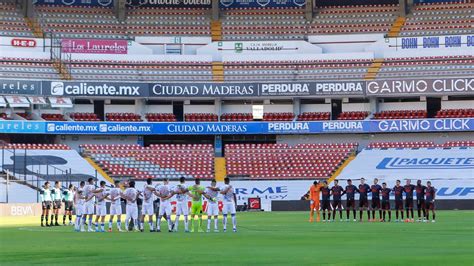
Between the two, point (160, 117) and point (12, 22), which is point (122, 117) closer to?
point (160, 117)

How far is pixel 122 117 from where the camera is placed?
249 feet

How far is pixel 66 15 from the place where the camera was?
80.4 meters

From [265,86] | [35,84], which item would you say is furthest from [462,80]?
[35,84]

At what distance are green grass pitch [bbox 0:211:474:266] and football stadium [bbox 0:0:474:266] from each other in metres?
31.9

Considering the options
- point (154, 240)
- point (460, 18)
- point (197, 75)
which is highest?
point (460, 18)

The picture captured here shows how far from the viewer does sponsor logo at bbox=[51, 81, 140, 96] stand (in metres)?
72.2

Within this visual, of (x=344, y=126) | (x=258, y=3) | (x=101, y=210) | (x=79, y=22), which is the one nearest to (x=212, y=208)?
(x=101, y=210)

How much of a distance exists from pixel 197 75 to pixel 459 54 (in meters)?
22.2

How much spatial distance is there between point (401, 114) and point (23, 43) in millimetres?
32758

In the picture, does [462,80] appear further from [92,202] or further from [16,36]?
[92,202]

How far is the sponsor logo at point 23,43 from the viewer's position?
77.1 metres

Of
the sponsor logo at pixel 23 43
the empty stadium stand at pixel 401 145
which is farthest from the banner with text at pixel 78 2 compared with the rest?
the empty stadium stand at pixel 401 145

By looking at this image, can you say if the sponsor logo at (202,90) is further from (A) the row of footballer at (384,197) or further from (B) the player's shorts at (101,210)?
(B) the player's shorts at (101,210)

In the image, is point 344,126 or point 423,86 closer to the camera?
point 423,86
